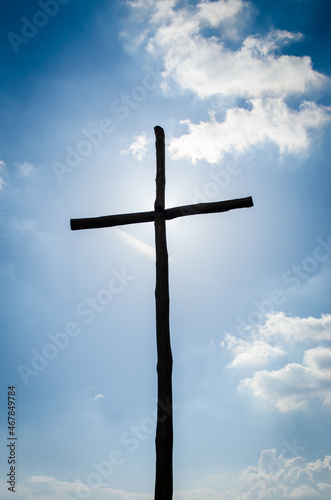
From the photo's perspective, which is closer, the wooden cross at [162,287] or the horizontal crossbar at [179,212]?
the wooden cross at [162,287]

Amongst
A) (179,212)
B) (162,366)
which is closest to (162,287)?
(162,366)

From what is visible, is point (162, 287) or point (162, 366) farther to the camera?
point (162, 287)

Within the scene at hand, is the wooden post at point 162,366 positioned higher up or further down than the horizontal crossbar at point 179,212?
further down

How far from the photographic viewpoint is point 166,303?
5055 millimetres

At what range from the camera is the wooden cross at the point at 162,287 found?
4.16 metres

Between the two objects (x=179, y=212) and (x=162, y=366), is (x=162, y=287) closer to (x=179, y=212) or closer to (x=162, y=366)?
(x=162, y=366)

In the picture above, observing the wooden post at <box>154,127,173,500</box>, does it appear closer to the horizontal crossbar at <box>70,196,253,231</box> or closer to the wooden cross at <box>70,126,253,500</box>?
the wooden cross at <box>70,126,253,500</box>

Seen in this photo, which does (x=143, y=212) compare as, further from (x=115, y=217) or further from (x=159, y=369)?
(x=159, y=369)

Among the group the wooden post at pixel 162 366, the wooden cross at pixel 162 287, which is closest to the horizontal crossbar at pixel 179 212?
the wooden cross at pixel 162 287

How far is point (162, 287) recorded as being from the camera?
5.16 m

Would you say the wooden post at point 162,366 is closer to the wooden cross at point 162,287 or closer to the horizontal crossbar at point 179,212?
the wooden cross at point 162,287

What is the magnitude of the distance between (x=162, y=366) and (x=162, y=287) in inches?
47.4

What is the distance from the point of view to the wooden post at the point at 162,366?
4109 mm

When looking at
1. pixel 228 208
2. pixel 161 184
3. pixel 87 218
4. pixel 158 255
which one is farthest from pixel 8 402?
pixel 228 208
